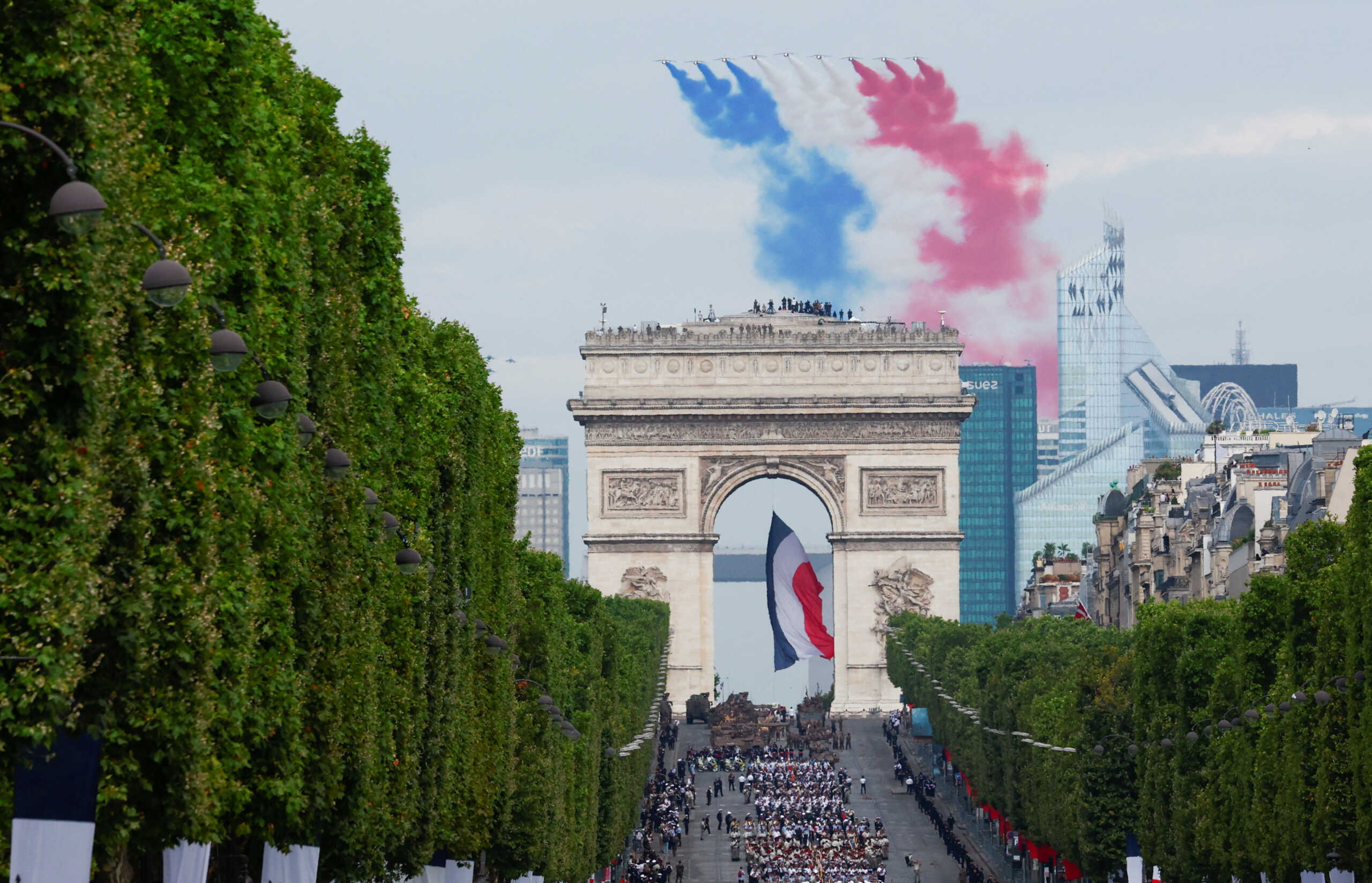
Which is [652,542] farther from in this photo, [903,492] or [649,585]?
[903,492]

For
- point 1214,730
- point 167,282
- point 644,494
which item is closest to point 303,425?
point 167,282

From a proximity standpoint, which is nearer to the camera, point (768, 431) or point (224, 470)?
point (224, 470)

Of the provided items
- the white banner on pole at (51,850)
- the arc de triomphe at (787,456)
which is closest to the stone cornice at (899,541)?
the arc de triomphe at (787,456)

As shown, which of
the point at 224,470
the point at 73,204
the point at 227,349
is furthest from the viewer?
the point at 224,470

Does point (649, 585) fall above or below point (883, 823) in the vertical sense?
above

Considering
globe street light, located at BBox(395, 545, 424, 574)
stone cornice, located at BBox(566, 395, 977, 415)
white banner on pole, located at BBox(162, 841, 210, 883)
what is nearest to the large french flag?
stone cornice, located at BBox(566, 395, 977, 415)

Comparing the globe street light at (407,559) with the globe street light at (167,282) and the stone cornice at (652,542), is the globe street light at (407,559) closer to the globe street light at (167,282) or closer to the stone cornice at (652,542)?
Result: the globe street light at (167,282)
